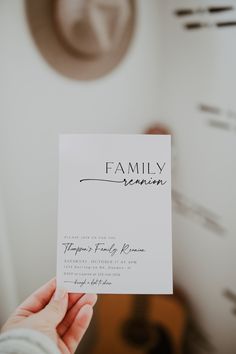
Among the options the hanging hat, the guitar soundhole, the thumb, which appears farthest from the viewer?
the guitar soundhole

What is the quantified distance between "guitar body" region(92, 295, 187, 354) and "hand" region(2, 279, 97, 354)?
534 mm

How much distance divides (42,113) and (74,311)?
663 mm

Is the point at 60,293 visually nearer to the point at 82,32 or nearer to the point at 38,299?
the point at 38,299

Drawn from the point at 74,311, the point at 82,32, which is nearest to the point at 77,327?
the point at 74,311

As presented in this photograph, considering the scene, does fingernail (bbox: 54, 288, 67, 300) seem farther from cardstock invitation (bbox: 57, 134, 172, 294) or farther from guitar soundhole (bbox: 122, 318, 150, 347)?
guitar soundhole (bbox: 122, 318, 150, 347)

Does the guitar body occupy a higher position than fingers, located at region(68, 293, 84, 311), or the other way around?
fingers, located at region(68, 293, 84, 311)

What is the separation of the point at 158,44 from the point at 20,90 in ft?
1.64

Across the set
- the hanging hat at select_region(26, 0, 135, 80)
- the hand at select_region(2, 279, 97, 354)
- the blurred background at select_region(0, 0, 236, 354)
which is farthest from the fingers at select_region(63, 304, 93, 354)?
the hanging hat at select_region(26, 0, 135, 80)

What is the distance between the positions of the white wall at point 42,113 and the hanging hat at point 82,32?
4 cm

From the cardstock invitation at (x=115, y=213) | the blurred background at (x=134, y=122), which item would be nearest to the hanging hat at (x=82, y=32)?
the blurred background at (x=134, y=122)

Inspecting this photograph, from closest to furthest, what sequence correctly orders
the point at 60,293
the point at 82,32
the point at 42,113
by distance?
1. the point at 60,293
2. the point at 82,32
3. the point at 42,113

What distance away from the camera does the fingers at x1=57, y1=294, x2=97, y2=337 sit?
1.90 ft

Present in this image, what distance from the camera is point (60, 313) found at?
21.6 inches

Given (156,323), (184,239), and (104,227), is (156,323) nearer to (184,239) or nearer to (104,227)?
(184,239)
